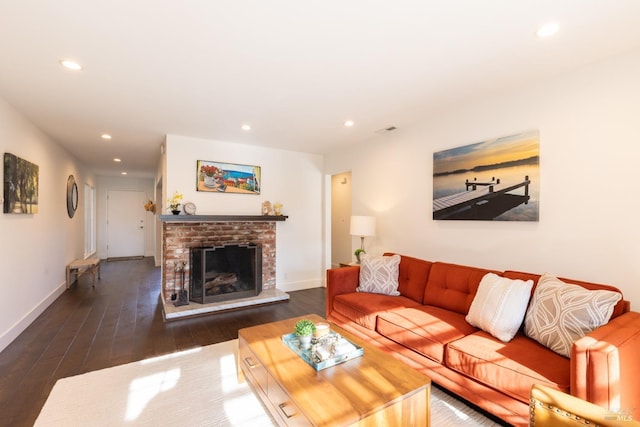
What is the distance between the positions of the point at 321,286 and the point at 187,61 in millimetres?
4125

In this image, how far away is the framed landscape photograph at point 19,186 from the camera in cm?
285

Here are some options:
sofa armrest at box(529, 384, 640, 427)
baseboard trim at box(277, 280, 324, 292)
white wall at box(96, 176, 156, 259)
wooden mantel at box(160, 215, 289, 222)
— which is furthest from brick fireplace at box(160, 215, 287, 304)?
white wall at box(96, 176, 156, 259)

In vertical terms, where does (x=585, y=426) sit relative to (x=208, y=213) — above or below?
below

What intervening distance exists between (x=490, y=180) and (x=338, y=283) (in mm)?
1846

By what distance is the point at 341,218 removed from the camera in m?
6.66

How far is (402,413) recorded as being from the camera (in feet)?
4.64

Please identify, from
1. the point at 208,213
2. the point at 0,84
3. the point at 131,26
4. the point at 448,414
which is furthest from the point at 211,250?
the point at 448,414

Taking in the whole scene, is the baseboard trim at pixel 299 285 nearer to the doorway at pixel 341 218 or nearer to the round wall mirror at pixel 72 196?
the doorway at pixel 341 218

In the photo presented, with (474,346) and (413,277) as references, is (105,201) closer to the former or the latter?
(413,277)

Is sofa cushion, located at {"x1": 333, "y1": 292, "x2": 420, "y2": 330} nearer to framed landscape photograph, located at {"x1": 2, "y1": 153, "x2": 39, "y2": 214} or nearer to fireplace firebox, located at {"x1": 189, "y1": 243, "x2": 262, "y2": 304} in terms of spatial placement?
fireplace firebox, located at {"x1": 189, "y1": 243, "x2": 262, "y2": 304}

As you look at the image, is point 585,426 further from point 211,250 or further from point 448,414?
point 211,250

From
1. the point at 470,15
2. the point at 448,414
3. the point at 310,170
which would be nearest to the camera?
the point at 470,15

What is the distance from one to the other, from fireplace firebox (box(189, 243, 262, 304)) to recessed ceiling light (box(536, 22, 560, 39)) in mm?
3904

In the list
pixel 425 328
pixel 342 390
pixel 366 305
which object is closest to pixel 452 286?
pixel 425 328
